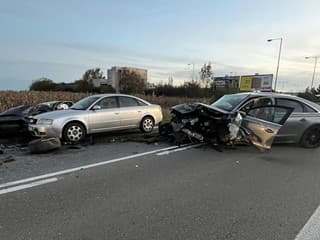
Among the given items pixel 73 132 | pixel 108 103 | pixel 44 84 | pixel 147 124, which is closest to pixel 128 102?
pixel 108 103

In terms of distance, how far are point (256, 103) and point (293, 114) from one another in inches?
47.0

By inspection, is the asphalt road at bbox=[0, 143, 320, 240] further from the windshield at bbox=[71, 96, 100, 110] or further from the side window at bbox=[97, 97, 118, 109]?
the side window at bbox=[97, 97, 118, 109]

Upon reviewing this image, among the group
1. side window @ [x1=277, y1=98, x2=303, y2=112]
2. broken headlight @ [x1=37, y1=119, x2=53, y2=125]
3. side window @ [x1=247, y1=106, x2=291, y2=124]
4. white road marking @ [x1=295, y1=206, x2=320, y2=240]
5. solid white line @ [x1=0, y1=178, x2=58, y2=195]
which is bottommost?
solid white line @ [x1=0, y1=178, x2=58, y2=195]

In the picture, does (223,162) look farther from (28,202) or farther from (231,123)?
(28,202)

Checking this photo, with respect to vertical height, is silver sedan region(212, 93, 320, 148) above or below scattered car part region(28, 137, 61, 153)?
above

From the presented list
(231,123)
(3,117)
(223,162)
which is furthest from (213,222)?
(3,117)

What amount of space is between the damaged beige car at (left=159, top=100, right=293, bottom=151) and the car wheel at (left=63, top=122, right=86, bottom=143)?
2.91 metres

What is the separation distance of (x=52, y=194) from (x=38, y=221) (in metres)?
0.95

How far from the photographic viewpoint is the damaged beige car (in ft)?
27.2

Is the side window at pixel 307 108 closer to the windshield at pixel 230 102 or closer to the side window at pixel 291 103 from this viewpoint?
the side window at pixel 291 103

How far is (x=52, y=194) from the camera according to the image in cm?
475

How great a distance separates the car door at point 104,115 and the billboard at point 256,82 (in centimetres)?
3705

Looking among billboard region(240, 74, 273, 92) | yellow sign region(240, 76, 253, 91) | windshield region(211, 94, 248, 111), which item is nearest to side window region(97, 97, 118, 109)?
windshield region(211, 94, 248, 111)

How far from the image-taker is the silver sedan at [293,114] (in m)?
8.91
